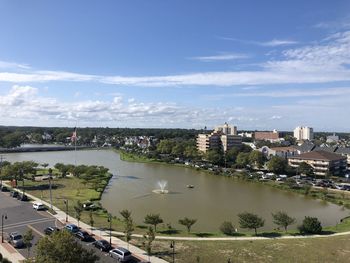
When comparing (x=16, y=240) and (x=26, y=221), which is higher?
(x=16, y=240)

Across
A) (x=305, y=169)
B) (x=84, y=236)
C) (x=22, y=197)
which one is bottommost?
(x=84, y=236)

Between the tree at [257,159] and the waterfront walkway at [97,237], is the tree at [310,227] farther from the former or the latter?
the tree at [257,159]

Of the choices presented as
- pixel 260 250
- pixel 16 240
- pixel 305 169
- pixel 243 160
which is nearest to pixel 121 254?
pixel 16 240

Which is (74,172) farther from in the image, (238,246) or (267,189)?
(238,246)

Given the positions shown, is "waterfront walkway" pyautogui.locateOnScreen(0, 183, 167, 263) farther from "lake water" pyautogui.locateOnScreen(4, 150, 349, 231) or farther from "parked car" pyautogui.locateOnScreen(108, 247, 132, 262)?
"lake water" pyautogui.locateOnScreen(4, 150, 349, 231)

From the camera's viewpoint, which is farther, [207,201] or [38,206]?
[207,201]

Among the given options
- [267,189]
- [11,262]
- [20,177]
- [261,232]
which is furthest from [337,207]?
[20,177]

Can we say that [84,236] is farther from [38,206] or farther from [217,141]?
[217,141]
